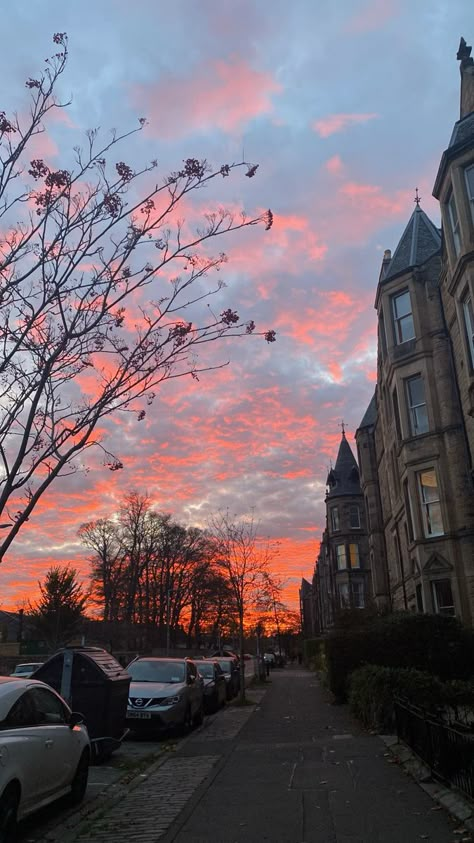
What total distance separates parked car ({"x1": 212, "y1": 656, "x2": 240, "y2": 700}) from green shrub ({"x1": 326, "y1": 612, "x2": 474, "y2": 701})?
332 inches

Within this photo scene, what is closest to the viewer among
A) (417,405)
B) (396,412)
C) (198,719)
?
(198,719)

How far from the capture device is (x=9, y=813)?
18.6ft

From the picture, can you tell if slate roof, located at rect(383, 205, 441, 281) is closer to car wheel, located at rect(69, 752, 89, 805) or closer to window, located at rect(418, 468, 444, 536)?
window, located at rect(418, 468, 444, 536)

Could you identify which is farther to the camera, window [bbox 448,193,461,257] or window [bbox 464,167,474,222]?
window [bbox 448,193,461,257]

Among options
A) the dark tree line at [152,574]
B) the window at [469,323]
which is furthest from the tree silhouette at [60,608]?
the window at [469,323]

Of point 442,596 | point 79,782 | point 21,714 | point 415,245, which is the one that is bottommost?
point 79,782

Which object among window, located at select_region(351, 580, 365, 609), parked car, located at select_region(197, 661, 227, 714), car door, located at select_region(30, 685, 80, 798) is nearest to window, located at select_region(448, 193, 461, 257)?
parked car, located at select_region(197, 661, 227, 714)

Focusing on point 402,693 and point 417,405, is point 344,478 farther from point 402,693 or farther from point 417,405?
point 402,693

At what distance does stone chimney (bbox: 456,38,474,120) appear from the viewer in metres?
19.9

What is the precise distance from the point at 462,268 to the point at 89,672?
43.0 feet

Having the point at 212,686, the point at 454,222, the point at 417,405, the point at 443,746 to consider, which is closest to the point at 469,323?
the point at 454,222

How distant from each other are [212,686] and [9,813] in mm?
15292

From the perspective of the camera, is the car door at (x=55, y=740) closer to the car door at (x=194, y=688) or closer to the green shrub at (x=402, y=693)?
the green shrub at (x=402, y=693)

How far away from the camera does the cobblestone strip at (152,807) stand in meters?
6.54
